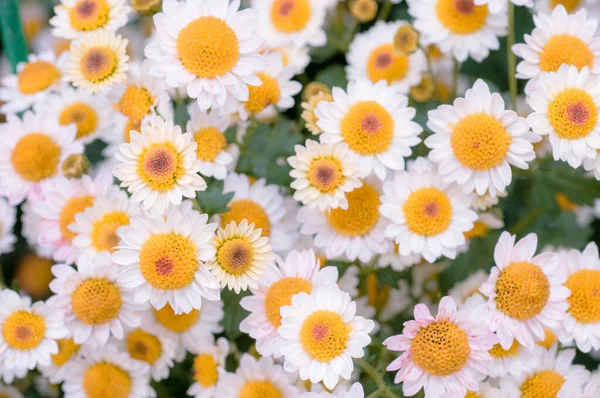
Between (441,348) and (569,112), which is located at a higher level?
(569,112)

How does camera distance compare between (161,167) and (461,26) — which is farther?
(461,26)

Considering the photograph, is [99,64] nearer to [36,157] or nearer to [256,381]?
[36,157]

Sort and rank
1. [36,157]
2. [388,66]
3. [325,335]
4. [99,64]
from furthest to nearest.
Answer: [388,66] < [36,157] < [99,64] < [325,335]

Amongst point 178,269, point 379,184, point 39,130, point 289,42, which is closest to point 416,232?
point 379,184

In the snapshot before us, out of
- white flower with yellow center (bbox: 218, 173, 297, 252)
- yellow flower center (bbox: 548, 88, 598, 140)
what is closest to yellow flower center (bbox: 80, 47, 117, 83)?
white flower with yellow center (bbox: 218, 173, 297, 252)

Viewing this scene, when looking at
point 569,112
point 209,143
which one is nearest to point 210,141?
point 209,143

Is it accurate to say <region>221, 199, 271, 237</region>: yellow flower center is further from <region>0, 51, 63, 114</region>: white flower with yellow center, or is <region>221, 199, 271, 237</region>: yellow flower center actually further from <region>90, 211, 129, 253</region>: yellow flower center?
<region>0, 51, 63, 114</region>: white flower with yellow center
